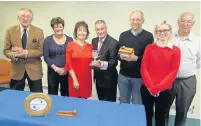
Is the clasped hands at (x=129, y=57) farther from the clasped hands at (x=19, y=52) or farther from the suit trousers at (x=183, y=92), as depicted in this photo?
the clasped hands at (x=19, y=52)

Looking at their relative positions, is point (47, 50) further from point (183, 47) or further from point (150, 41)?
point (183, 47)

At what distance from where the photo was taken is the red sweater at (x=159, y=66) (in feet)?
8.16

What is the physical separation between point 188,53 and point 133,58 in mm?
596

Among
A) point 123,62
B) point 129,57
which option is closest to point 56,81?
point 123,62

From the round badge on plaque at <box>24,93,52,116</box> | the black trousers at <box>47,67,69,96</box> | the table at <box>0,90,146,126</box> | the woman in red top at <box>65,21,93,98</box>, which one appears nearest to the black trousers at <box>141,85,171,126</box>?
the table at <box>0,90,146,126</box>

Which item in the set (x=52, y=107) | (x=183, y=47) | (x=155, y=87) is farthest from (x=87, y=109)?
(x=183, y=47)

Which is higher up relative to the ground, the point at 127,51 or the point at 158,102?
the point at 127,51

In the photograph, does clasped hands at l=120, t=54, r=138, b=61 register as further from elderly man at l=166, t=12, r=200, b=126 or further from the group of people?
elderly man at l=166, t=12, r=200, b=126

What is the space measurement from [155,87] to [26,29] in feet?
5.60

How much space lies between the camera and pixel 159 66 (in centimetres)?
252

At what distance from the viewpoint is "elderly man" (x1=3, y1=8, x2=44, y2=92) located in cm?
298

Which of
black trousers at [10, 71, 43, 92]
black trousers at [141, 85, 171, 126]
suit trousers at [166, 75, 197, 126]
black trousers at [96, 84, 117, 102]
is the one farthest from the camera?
black trousers at [10, 71, 43, 92]

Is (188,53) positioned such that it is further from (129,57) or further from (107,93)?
(107,93)

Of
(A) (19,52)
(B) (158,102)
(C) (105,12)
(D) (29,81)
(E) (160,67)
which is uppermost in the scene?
(C) (105,12)
